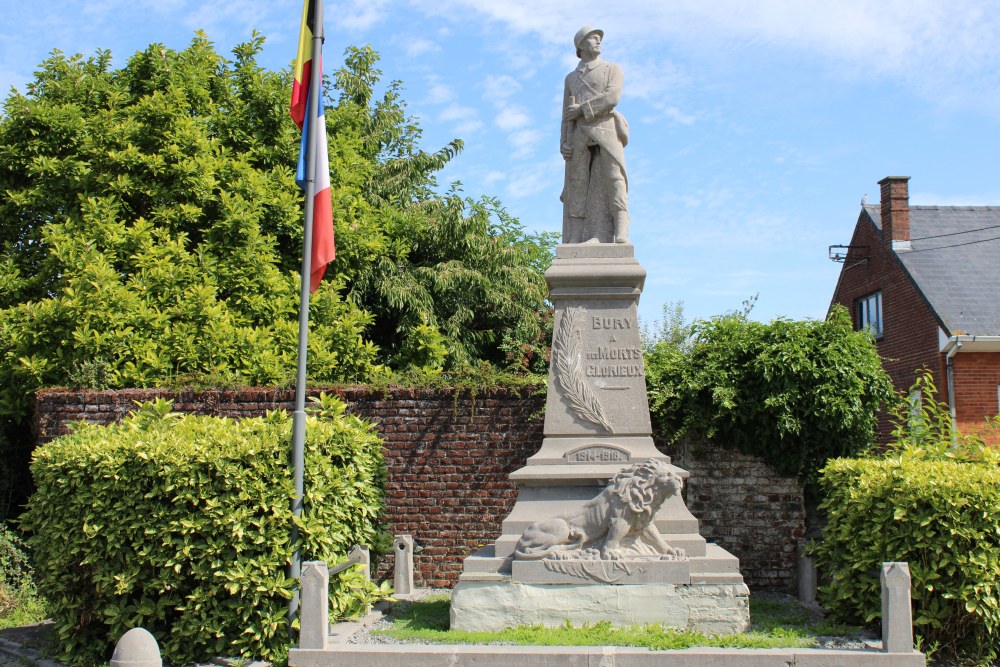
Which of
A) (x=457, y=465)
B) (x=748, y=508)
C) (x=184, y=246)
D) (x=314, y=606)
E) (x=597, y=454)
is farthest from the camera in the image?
(x=184, y=246)

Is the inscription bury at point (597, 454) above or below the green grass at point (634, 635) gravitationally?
above

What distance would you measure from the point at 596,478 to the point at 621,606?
3.94 ft

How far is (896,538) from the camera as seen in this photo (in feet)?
23.0

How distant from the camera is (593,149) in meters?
8.91

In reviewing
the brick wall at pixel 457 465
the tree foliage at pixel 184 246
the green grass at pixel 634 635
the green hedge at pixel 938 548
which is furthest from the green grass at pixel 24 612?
the green hedge at pixel 938 548

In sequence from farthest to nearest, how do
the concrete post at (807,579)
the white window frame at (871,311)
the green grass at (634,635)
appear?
the white window frame at (871,311)
the concrete post at (807,579)
the green grass at (634,635)

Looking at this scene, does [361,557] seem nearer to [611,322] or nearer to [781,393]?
[611,322]

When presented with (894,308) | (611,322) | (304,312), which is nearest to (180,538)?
(304,312)

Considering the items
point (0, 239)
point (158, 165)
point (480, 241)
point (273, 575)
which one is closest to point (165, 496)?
point (273, 575)

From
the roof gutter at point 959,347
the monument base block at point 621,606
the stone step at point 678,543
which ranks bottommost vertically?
the monument base block at point 621,606

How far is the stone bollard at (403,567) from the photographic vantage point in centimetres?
963

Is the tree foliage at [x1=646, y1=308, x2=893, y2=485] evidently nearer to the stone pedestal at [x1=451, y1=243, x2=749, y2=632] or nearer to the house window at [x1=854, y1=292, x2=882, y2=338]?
the stone pedestal at [x1=451, y1=243, x2=749, y2=632]

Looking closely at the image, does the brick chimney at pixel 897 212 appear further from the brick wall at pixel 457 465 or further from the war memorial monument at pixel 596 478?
the war memorial monument at pixel 596 478

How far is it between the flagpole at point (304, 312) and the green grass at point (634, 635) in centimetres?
92
